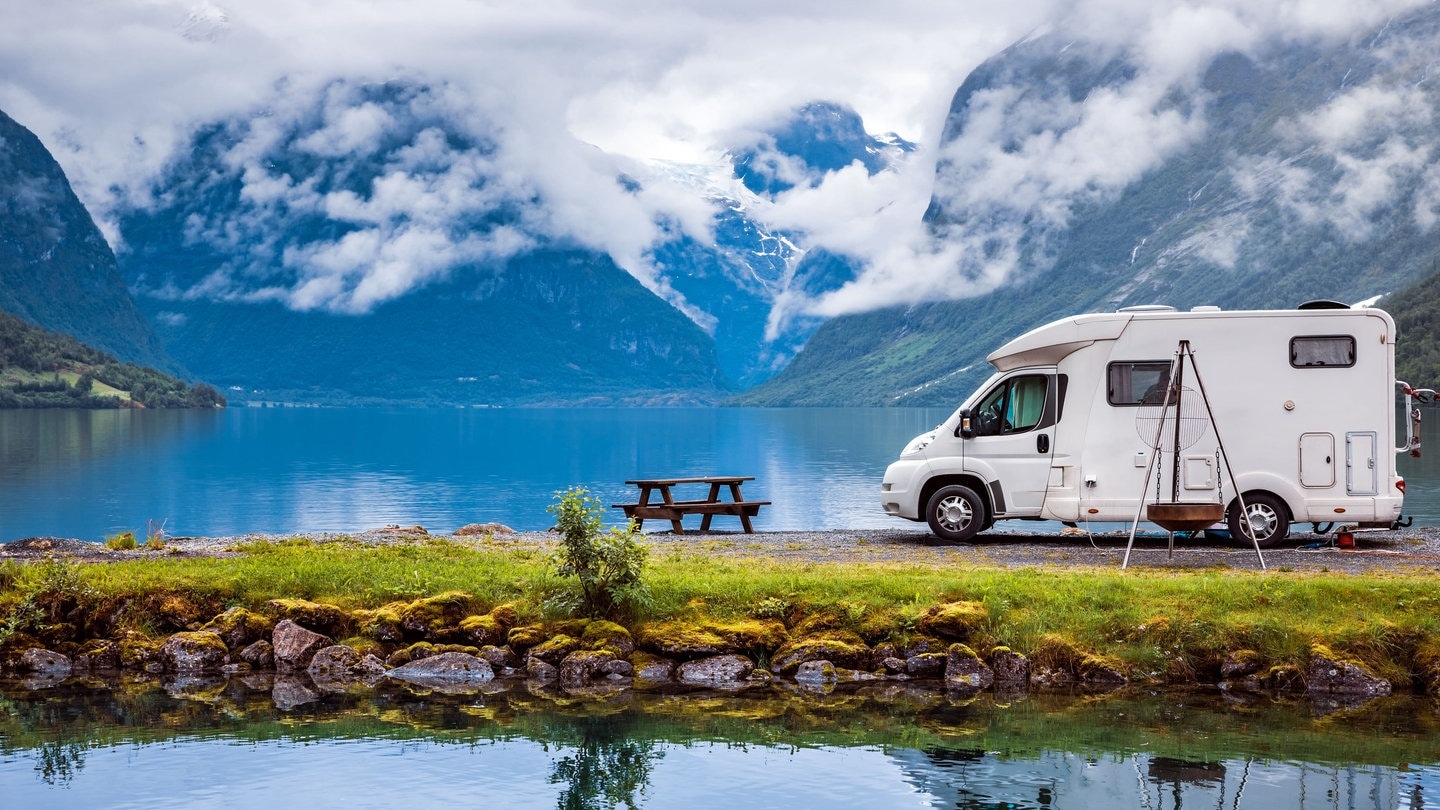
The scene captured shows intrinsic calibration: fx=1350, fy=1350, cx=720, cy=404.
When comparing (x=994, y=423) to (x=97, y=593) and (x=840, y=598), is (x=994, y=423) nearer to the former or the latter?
(x=840, y=598)

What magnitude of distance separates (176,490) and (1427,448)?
8062 cm

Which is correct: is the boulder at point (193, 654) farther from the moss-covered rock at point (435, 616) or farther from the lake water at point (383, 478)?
the lake water at point (383, 478)

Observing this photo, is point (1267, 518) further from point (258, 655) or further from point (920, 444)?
point (258, 655)

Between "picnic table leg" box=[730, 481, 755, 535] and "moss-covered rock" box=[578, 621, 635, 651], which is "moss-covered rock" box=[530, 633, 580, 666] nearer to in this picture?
"moss-covered rock" box=[578, 621, 635, 651]

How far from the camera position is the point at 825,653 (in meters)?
18.0

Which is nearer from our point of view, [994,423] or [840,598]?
[840,598]

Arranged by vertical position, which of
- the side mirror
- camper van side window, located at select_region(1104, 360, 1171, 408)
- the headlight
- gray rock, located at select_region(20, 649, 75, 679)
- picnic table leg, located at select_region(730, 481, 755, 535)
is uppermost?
camper van side window, located at select_region(1104, 360, 1171, 408)

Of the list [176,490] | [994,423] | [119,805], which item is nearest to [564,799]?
[119,805]

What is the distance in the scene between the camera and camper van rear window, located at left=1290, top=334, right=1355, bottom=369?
23.2 meters

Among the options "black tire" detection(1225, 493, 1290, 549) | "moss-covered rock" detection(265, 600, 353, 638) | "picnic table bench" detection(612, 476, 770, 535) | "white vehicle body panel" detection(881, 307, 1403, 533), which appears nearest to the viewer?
"moss-covered rock" detection(265, 600, 353, 638)

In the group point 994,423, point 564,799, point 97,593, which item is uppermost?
point 994,423

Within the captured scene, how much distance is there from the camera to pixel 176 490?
7688 centimetres

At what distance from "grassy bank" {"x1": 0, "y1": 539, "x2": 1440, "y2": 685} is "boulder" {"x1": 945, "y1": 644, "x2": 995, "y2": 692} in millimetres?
258

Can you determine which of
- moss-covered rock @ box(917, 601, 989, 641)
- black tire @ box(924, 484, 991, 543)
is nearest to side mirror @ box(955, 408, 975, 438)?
black tire @ box(924, 484, 991, 543)
